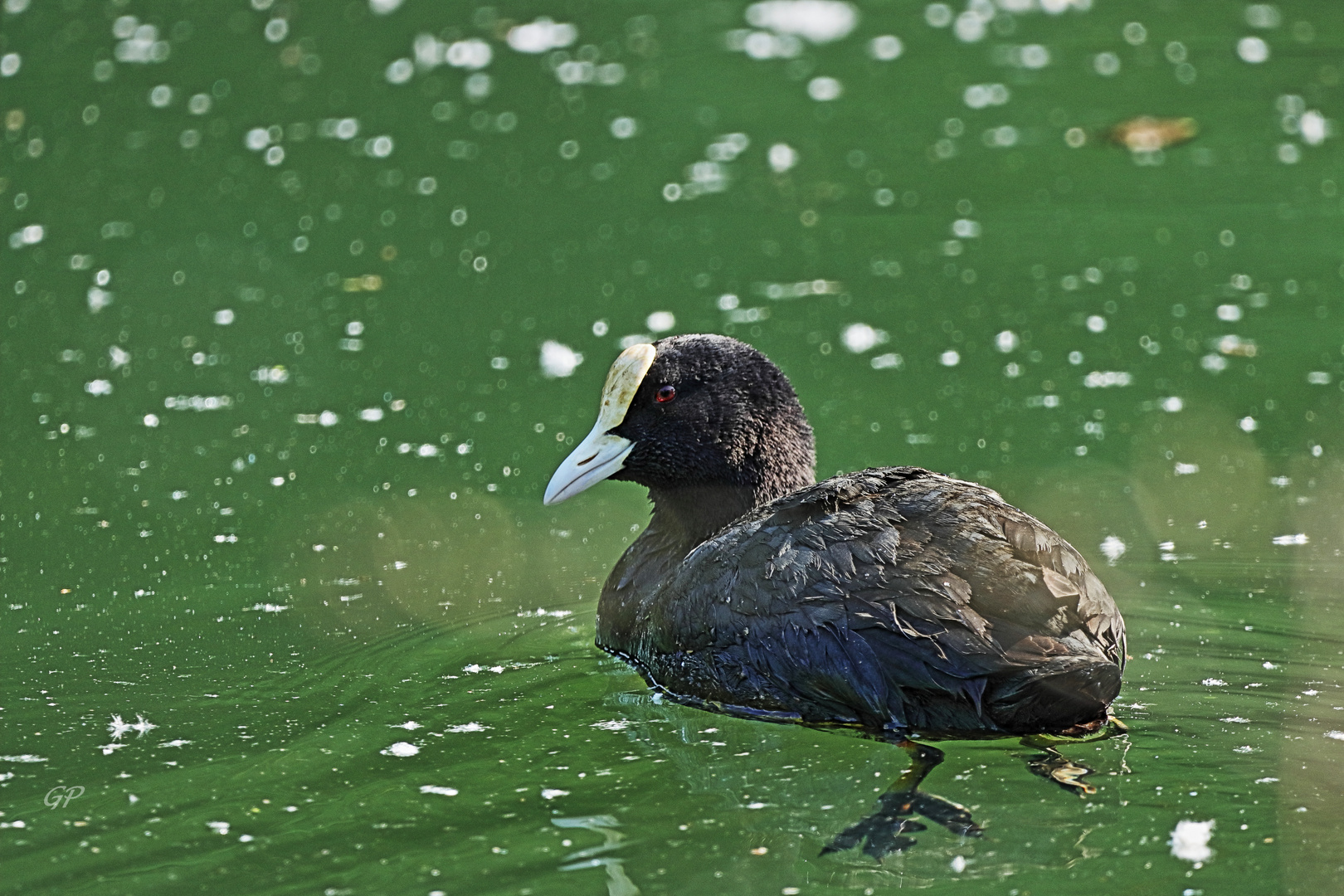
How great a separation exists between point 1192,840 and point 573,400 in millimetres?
4323

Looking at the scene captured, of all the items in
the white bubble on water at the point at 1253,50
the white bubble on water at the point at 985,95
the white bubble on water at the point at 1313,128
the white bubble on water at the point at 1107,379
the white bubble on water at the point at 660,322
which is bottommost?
the white bubble on water at the point at 1107,379

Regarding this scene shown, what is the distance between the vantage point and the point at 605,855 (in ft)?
13.5

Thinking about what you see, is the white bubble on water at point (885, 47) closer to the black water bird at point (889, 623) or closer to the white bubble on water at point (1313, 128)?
the white bubble on water at point (1313, 128)

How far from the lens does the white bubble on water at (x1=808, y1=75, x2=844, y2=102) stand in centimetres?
1197

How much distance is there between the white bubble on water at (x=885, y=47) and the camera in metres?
12.8

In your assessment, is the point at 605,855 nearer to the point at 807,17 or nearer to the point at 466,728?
the point at 466,728

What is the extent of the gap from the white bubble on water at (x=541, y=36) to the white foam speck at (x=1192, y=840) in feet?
32.8

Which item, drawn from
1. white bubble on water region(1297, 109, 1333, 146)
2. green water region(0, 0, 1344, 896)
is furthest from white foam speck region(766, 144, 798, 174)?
white bubble on water region(1297, 109, 1333, 146)

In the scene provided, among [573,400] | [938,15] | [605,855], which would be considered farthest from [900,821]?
[938,15]

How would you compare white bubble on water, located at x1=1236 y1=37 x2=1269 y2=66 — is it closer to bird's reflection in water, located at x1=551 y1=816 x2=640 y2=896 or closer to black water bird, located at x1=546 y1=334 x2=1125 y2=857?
black water bird, located at x1=546 y1=334 x2=1125 y2=857

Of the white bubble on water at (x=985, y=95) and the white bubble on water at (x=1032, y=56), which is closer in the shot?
the white bubble on water at (x=985, y=95)

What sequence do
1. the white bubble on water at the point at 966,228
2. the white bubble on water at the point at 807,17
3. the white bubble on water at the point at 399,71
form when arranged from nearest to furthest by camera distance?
the white bubble on water at the point at 966,228, the white bubble on water at the point at 399,71, the white bubble on water at the point at 807,17

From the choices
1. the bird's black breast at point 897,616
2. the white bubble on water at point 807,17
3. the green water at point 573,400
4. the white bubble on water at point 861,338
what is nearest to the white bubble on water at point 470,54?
the green water at point 573,400
